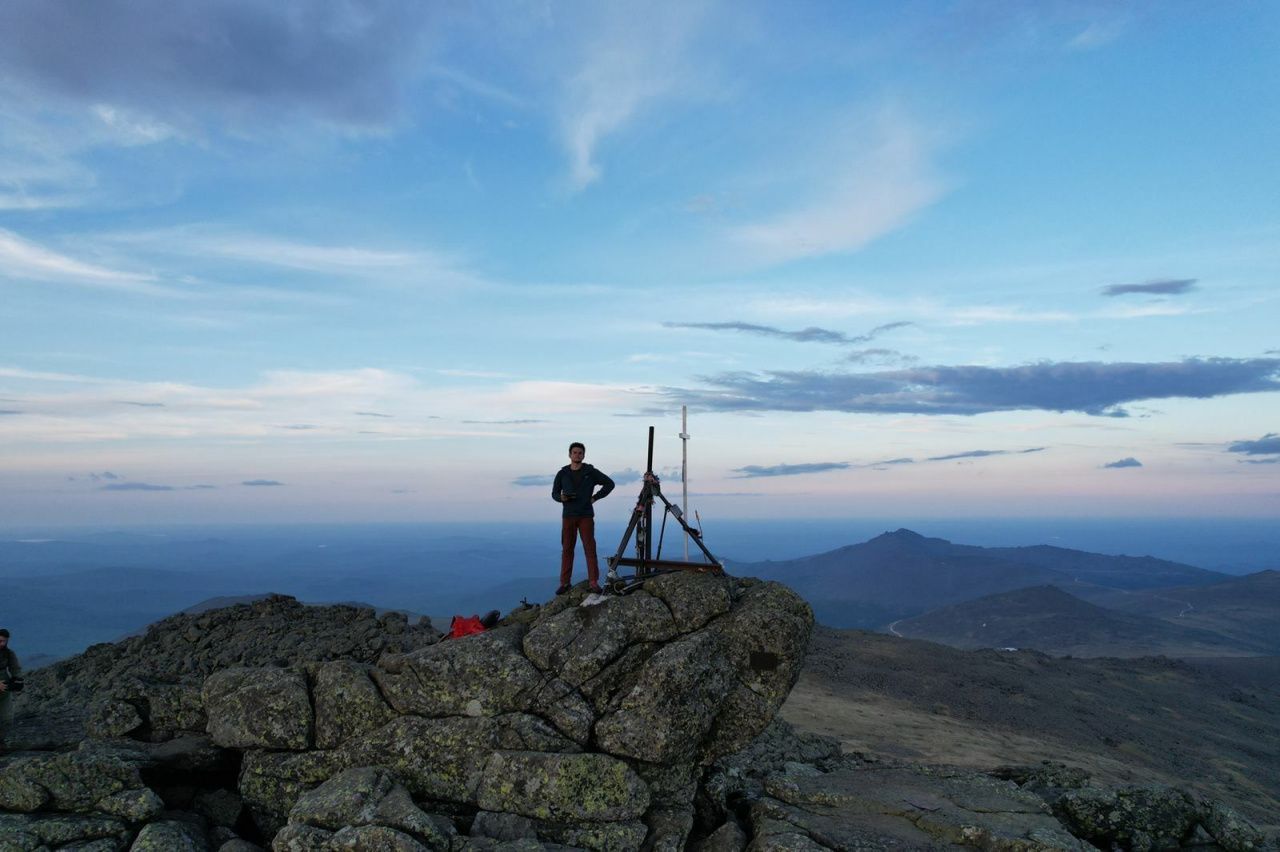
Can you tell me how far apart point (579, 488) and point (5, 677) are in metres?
14.6

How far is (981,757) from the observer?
3675 cm

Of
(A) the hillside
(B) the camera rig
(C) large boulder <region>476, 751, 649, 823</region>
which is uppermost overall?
(B) the camera rig

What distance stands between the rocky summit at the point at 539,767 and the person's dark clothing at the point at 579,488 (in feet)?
7.42

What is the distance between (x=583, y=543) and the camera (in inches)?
780

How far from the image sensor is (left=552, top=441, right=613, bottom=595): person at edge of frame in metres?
19.4

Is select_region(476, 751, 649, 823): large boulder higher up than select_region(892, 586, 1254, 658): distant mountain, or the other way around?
select_region(476, 751, 649, 823): large boulder

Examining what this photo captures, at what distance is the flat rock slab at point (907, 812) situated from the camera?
1478 centimetres

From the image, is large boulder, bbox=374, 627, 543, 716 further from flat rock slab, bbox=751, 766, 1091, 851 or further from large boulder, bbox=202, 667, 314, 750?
flat rock slab, bbox=751, 766, 1091, 851

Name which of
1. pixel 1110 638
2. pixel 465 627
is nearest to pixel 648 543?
pixel 465 627

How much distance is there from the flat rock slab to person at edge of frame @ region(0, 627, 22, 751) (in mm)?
17888

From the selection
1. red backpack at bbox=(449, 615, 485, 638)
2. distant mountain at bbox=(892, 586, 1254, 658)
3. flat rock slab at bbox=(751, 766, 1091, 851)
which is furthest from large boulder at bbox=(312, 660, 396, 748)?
distant mountain at bbox=(892, 586, 1254, 658)

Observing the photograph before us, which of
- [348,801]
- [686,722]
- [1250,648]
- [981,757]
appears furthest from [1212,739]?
[1250,648]

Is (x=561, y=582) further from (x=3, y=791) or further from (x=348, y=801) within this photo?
(x=3, y=791)

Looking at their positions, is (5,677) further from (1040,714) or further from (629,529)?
(1040,714)
